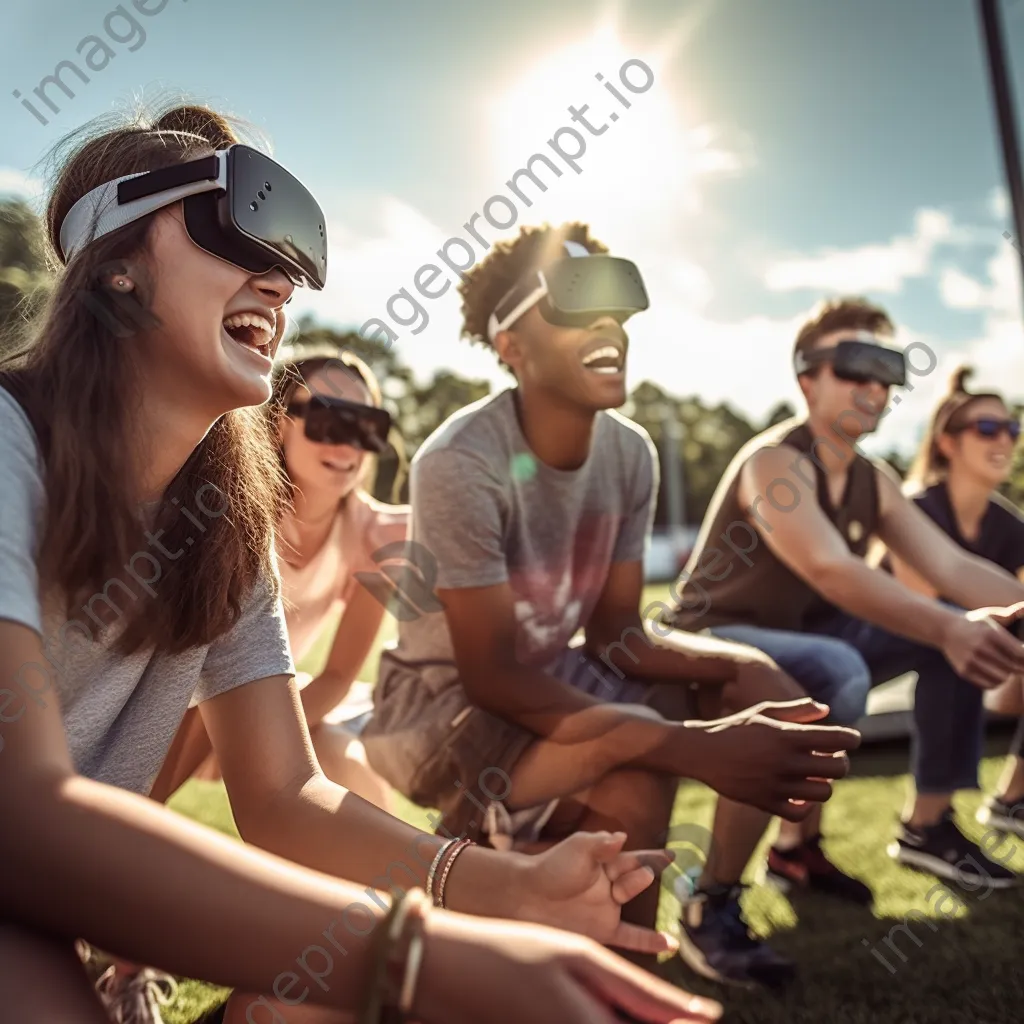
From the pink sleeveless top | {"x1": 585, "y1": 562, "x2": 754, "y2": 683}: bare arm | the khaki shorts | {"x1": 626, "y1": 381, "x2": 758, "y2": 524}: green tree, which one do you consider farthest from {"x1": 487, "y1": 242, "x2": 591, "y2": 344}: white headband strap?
{"x1": 626, "y1": 381, "x2": 758, "y2": 524}: green tree

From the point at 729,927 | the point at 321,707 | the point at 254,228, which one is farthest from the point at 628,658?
the point at 254,228

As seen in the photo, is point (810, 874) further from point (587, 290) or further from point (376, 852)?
point (376, 852)

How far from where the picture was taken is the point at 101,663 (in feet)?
4.56

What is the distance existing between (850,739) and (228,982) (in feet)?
4.39

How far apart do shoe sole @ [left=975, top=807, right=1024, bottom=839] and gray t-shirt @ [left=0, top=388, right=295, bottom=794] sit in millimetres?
3791

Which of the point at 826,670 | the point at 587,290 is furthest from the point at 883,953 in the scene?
the point at 587,290

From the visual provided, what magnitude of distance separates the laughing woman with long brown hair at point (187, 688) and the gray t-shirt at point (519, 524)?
76cm

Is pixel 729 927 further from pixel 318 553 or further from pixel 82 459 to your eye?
pixel 82 459

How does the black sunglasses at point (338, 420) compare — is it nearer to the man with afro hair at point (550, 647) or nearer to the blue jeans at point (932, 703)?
the man with afro hair at point (550, 647)

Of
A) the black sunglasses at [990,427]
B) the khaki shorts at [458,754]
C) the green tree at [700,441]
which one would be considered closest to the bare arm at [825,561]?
the khaki shorts at [458,754]

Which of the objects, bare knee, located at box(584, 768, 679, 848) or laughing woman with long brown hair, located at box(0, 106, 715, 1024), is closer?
laughing woman with long brown hair, located at box(0, 106, 715, 1024)

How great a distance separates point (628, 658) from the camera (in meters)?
2.75

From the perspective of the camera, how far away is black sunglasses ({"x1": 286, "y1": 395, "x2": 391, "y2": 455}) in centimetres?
307

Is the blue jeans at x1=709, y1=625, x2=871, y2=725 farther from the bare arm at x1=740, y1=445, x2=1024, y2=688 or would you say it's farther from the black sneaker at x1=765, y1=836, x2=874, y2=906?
the black sneaker at x1=765, y1=836, x2=874, y2=906
